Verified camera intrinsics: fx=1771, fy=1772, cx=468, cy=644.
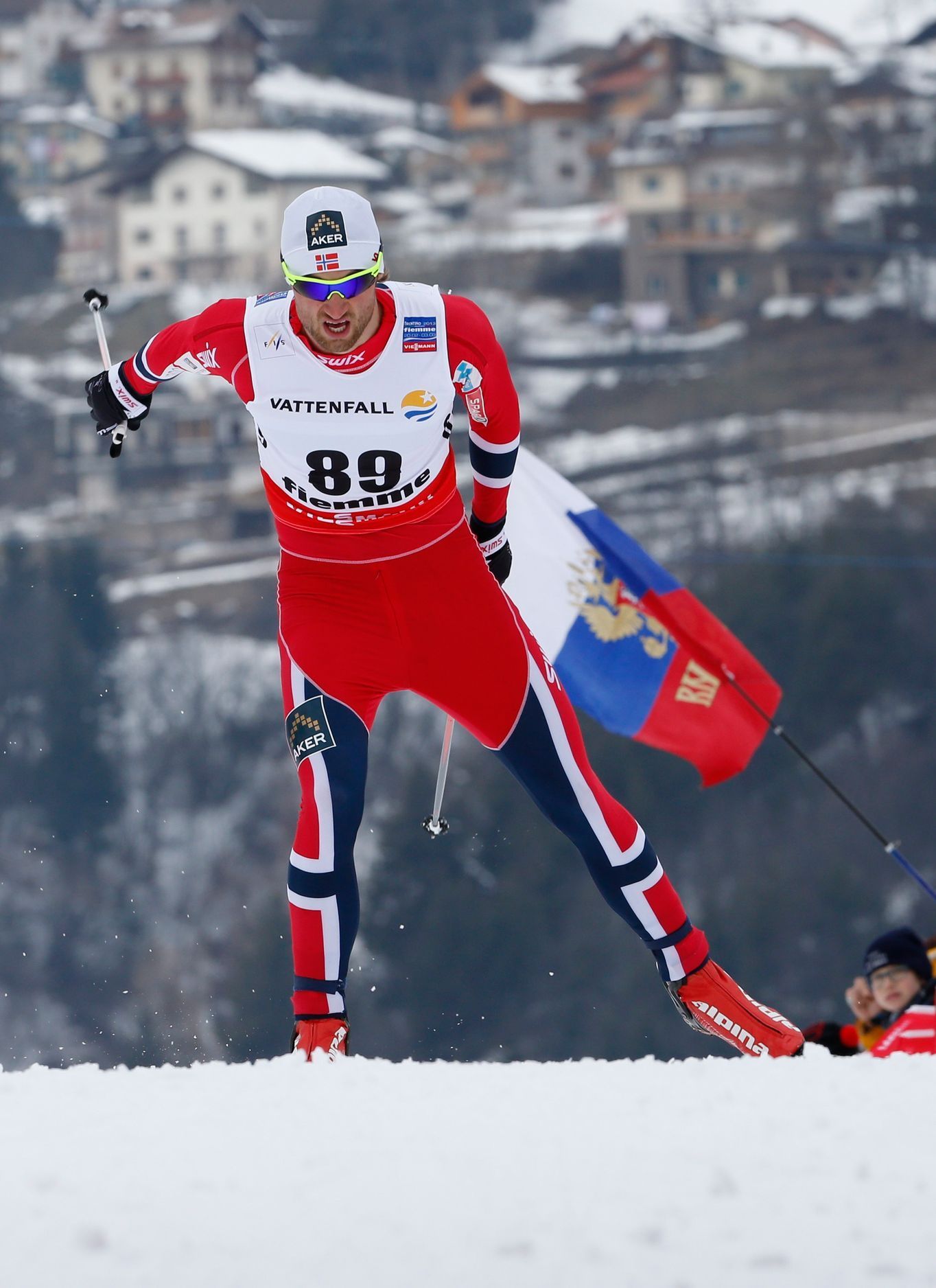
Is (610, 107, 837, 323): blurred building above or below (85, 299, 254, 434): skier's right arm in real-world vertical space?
below

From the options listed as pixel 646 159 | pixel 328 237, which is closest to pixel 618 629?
pixel 328 237

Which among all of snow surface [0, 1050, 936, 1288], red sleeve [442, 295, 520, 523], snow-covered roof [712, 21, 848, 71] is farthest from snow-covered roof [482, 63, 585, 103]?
snow surface [0, 1050, 936, 1288]

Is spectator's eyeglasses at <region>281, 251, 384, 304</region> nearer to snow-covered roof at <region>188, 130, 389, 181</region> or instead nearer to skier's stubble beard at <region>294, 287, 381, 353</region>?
skier's stubble beard at <region>294, 287, 381, 353</region>

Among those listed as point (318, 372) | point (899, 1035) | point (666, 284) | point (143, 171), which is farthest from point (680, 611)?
point (143, 171)

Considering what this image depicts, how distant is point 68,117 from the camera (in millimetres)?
54438

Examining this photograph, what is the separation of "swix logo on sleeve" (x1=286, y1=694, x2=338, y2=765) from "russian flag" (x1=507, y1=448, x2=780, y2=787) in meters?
2.86

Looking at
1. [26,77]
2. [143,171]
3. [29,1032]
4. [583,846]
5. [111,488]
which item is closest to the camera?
[583,846]

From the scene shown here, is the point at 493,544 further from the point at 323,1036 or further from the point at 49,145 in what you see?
the point at 49,145

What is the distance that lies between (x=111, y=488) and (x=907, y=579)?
765 inches

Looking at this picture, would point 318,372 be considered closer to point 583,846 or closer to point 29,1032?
point 583,846

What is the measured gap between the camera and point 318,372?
3.44 m

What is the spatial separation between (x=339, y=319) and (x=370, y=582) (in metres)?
0.52

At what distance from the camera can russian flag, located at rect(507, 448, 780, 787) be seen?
6.19 metres

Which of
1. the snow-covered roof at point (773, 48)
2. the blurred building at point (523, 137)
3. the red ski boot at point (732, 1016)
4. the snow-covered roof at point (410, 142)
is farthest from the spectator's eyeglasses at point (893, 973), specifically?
the snow-covered roof at point (410, 142)
